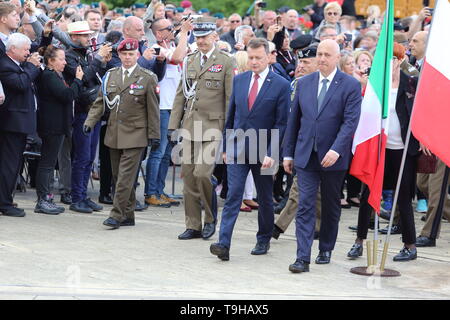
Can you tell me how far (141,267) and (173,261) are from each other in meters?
0.44

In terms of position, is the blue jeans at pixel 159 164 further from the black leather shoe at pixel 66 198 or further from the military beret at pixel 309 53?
the military beret at pixel 309 53

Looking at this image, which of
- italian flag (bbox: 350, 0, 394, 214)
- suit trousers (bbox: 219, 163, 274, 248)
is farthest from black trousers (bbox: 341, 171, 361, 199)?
italian flag (bbox: 350, 0, 394, 214)

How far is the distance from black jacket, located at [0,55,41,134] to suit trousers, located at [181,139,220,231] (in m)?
2.03

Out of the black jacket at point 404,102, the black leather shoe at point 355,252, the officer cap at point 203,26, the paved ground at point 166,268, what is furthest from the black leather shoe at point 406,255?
the officer cap at point 203,26

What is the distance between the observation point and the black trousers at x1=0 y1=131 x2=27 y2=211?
11195mm

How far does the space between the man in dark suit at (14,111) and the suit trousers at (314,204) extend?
377cm

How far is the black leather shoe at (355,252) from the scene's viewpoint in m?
9.63

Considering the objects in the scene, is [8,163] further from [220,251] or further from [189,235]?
[220,251]

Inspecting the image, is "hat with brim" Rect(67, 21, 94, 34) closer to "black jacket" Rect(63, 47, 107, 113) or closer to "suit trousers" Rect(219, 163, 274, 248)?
"black jacket" Rect(63, 47, 107, 113)

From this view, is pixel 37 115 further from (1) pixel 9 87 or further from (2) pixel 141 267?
(2) pixel 141 267

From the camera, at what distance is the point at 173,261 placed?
9.16 m

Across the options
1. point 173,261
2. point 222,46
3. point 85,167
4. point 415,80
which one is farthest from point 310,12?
point 173,261

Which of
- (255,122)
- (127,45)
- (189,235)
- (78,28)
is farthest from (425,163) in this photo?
(78,28)

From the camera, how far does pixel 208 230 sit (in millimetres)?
10523
